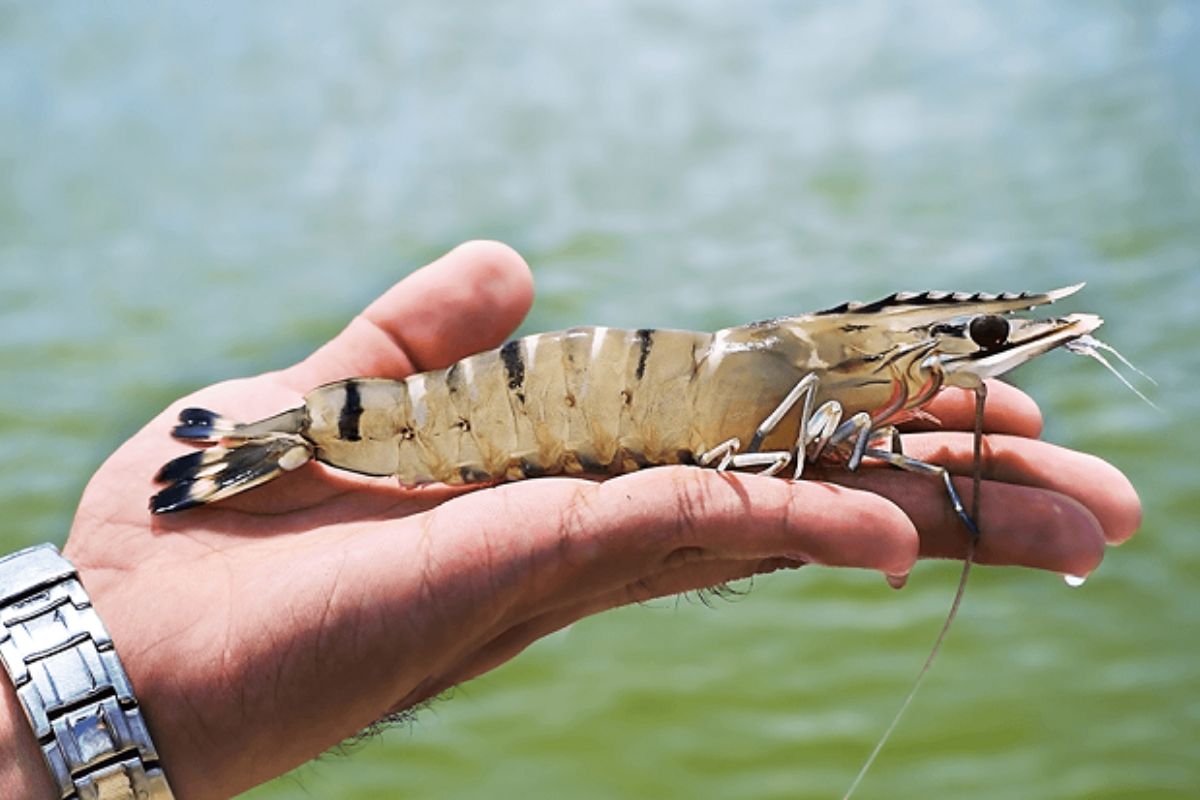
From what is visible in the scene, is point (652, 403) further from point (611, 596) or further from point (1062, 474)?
point (1062, 474)

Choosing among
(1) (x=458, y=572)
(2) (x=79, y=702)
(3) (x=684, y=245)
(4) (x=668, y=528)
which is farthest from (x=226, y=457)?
(3) (x=684, y=245)

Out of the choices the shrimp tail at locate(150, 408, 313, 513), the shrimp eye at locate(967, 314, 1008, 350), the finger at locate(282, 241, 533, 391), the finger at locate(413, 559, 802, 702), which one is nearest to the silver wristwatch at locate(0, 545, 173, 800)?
the shrimp tail at locate(150, 408, 313, 513)

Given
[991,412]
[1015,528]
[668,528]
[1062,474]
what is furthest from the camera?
[991,412]

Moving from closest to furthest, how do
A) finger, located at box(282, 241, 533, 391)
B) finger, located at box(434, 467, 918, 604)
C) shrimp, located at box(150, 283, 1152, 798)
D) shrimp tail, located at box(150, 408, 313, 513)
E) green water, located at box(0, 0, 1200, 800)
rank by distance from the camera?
1. finger, located at box(434, 467, 918, 604)
2. shrimp, located at box(150, 283, 1152, 798)
3. shrimp tail, located at box(150, 408, 313, 513)
4. finger, located at box(282, 241, 533, 391)
5. green water, located at box(0, 0, 1200, 800)

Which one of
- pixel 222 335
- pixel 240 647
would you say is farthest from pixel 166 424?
pixel 222 335

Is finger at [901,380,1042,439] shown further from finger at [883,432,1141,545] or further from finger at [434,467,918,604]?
finger at [434,467,918,604]

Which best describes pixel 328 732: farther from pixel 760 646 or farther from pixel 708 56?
pixel 708 56

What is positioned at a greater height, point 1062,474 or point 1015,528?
point 1062,474

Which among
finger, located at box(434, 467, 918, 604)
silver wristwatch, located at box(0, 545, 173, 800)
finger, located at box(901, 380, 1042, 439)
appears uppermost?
finger, located at box(901, 380, 1042, 439)

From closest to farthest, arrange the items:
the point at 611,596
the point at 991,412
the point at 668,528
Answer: the point at 668,528 < the point at 611,596 < the point at 991,412
